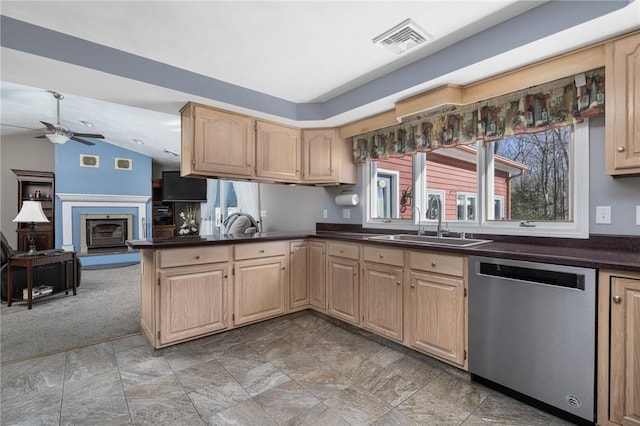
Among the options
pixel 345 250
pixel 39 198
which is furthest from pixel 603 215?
pixel 39 198

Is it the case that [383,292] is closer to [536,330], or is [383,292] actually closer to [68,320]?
[536,330]

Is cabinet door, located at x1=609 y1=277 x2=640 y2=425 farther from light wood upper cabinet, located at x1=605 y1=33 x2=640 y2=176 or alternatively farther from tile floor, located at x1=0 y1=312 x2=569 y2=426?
light wood upper cabinet, located at x1=605 y1=33 x2=640 y2=176

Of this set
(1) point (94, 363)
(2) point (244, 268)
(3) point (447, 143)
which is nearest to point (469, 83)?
(3) point (447, 143)

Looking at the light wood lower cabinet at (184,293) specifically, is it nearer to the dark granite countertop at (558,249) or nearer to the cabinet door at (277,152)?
the dark granite countertop at (558,249)

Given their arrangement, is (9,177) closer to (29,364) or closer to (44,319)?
(44,319)

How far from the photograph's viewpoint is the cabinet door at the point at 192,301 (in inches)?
94.3

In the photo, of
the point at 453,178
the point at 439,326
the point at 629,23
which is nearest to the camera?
the point at 629,23

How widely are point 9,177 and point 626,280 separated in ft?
33.3

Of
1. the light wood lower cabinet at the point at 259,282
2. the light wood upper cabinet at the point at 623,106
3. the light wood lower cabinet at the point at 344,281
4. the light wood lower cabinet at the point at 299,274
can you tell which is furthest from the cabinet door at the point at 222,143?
the light wood upper cabinet at the point at 623,106

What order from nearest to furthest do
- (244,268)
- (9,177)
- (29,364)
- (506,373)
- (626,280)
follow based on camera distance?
(626,280), (506,373), (29,364), (244,268), (9,177)

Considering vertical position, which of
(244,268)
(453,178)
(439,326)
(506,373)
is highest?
(453,178)

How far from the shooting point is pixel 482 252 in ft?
6.17

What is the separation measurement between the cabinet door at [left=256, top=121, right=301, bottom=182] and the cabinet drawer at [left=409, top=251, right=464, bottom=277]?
1756mm

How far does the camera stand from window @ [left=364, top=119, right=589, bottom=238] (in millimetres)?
2072
